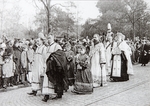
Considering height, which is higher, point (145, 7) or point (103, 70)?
point (145, 7)

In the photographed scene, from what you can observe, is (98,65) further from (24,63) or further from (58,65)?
(24,63)

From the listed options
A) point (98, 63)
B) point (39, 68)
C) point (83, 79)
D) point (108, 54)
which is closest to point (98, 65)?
point (98, 63)

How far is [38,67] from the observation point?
780 cm

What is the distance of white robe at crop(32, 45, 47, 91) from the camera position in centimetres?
773

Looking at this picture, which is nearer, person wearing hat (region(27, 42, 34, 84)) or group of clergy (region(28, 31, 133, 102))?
group of clergy (region(28, 31, 133, 102))

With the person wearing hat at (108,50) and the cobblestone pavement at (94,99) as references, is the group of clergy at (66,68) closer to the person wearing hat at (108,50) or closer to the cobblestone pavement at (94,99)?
the cobblestone pavement at (94,99)

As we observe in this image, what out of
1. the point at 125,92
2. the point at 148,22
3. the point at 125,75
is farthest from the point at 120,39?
→ the point at 148,22

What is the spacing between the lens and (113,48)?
37.2 ft

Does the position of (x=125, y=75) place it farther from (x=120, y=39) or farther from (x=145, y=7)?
(x=145, y=7)

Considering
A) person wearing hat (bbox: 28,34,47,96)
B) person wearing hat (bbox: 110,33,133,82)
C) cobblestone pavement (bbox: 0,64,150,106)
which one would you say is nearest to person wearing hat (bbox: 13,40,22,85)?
cobblestone pavement (bbox: 0,64,150,106)

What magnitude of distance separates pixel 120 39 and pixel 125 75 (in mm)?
1732

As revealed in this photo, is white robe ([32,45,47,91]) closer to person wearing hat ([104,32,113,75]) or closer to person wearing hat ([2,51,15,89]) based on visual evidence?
person wearing hat ([2,51,15,89])

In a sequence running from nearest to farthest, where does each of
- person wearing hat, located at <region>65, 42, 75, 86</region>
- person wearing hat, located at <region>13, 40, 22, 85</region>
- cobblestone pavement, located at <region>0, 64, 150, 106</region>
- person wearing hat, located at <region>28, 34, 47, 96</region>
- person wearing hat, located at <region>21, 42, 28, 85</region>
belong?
cobblestone pavement, located at <region>0, 64, 150, 106</region>
person wearing hat, located at <region>28, 34, 47, 96</region>
person wearing hat, located at <region>65, 42, 75, 86</region>
person wearing hat, located at <region>13, 40, 22, 85</region>
person wearing hat, located at <region>21, 42, 28, 85</region>

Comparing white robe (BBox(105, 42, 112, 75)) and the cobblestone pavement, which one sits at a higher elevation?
white robe (BBox(105, 42, 112, 75))
